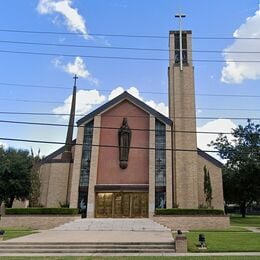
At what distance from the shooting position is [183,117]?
31.9 m

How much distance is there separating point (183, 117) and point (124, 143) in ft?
20.7

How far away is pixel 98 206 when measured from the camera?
2955 cm

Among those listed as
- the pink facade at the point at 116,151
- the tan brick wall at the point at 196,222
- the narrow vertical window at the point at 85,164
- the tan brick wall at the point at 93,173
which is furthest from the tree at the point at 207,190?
the narrow vertical window at the point at 85,164

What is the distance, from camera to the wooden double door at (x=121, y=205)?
2916cm

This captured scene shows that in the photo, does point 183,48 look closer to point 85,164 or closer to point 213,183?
point 213,183

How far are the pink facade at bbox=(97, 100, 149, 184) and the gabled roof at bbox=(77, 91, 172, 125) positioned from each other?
39 cm

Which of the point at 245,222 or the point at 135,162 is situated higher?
the point at 135,162

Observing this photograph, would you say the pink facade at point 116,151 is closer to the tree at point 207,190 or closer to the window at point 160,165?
the window at point 160,165

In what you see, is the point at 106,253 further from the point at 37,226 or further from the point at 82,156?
the point at 82,156

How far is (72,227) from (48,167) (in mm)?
10496

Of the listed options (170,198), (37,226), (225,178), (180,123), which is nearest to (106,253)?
(37,226)

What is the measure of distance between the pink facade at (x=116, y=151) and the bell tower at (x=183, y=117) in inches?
113

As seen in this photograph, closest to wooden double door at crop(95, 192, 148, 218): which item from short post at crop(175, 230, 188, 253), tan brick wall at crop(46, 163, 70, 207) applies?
tan brick wall at crop(46, 163, 70, 207)

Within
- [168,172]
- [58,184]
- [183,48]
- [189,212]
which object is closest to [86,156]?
[58,184]
